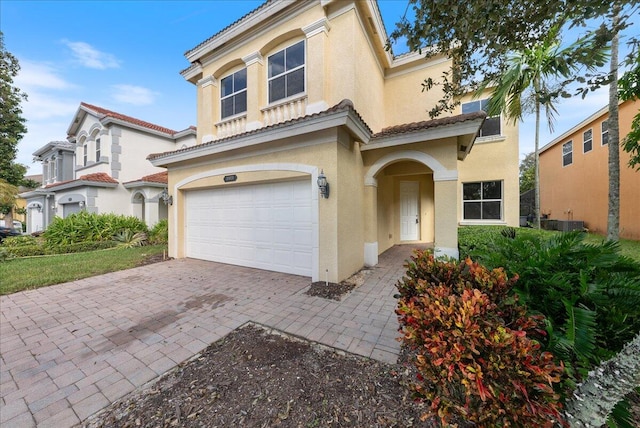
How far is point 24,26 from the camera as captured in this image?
8.52 m

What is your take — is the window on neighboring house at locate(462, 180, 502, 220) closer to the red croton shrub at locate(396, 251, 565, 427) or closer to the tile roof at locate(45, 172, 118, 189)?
the red croton shrub at locate(396, 251, 565, 427)

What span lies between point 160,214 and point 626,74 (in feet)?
61.4

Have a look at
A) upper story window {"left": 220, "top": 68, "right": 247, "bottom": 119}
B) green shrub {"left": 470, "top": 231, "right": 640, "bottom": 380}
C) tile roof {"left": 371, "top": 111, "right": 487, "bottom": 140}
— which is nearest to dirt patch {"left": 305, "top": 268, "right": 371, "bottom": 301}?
green shrub {"left": 470, "top": 231, "right": 640, "bottom": 380}

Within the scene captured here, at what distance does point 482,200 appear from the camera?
32.8 ft

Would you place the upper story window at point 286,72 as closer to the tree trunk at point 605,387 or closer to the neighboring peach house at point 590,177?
the tree trunk at point 605,387

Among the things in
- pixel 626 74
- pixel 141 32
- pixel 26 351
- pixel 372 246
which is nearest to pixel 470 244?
pixel 372 246

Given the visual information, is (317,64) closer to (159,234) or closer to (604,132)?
(159,234)

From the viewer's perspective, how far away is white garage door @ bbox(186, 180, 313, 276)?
20.7ft

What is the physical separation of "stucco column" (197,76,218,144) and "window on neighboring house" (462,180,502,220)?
10.2 metres

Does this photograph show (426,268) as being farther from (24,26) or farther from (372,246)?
(24,26)

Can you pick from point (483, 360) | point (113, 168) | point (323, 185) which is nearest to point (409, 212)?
point (323, 185)

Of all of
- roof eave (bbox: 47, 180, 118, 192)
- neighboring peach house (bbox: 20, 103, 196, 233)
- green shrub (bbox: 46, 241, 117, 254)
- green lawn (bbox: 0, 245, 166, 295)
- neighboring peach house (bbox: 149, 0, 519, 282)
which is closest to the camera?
neighboring peach house (bbox: 149, 0, 519, 282)

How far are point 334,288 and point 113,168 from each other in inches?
614

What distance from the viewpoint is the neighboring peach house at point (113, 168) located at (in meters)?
13.5
